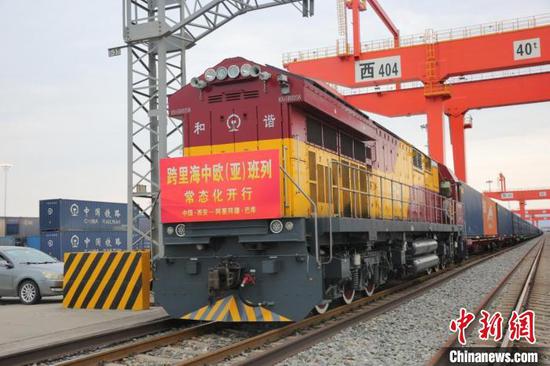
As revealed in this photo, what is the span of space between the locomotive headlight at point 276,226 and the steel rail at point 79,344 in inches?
83.0

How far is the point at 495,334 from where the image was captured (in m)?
6.48

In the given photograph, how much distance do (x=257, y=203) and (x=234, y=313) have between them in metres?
1.42

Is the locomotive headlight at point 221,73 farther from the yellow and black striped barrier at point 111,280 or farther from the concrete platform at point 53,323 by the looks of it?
the concrete platform at point 53,323

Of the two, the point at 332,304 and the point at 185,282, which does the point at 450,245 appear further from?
the point at 185,282

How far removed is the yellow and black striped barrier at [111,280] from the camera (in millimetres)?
9055

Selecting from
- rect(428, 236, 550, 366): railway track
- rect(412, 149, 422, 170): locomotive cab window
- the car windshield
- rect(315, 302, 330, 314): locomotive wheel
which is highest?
rect(412, 149, 422, 170): locomotive cab window

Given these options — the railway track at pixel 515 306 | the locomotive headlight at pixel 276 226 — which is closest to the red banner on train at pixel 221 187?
the locomotive headlight at pixel 276 226

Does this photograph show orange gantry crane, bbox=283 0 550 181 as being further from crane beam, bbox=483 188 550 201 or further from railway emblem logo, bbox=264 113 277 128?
crane beam, bbox=483 188 550 201

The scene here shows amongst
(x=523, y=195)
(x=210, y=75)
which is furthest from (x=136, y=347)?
(x=523, y=195)

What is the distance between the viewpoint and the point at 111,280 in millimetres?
9172

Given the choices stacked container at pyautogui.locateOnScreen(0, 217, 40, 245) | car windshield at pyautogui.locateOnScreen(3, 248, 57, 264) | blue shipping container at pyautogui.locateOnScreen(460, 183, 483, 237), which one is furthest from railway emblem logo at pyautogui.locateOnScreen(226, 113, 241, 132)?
stacked container at pyautogui.locateOnScreen(0, 217, 40, 245)

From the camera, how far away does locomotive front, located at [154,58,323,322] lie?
696 centimetres

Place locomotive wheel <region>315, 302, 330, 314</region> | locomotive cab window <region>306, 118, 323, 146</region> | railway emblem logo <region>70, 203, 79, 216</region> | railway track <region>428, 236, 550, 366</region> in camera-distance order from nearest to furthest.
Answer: railway track <region>428, 236, 550, 366</region>, locomotive wheel <region>315, 302, 330, 314</region>, locomotive cab window <region>306, 118, 323, 146</region>, railway emblem logo <region>70, 203, 79, 216</region>

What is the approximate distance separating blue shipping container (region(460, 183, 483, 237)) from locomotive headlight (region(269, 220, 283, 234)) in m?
16.4
